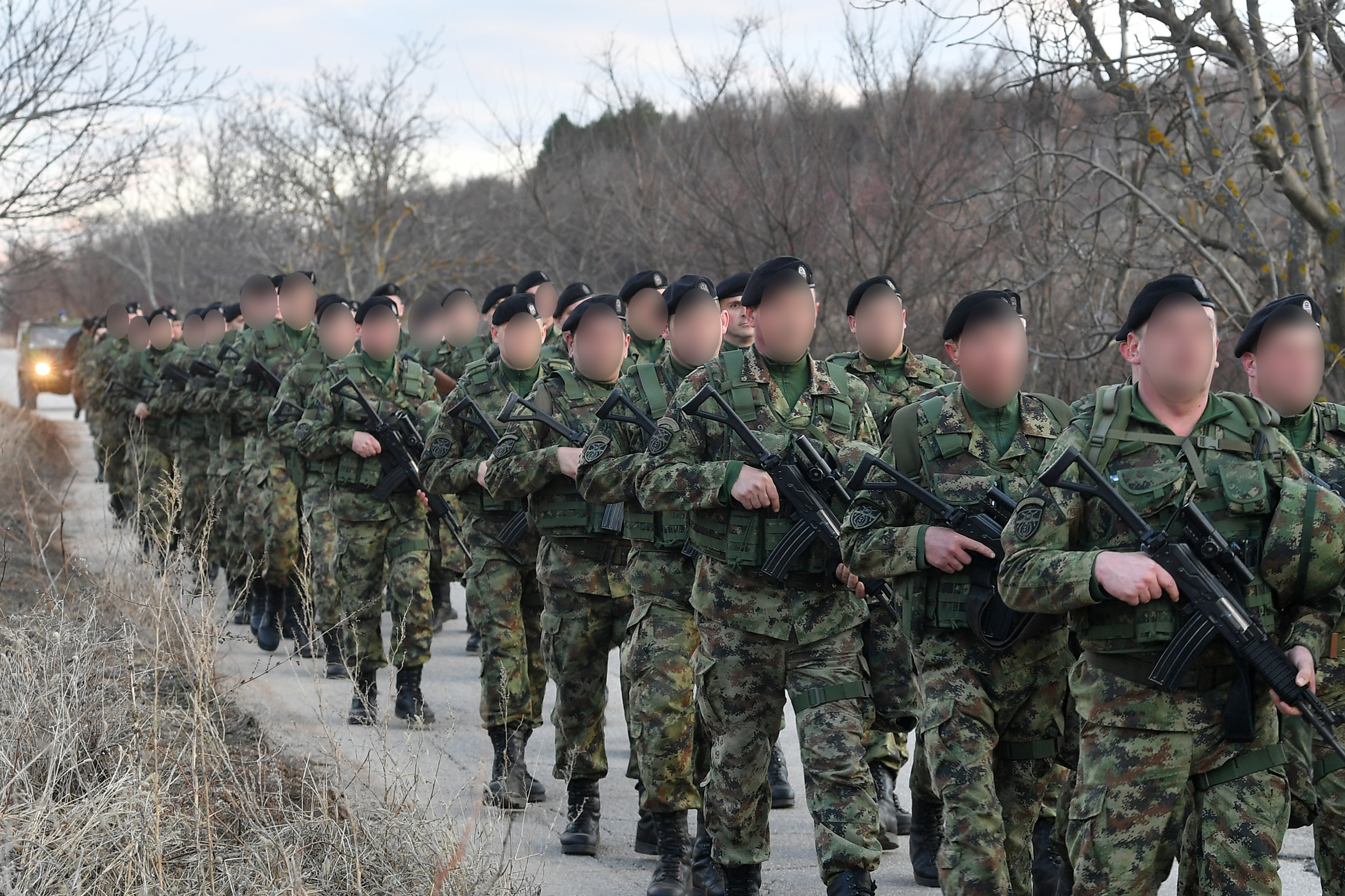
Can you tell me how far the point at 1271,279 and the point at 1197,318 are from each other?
19.7ft

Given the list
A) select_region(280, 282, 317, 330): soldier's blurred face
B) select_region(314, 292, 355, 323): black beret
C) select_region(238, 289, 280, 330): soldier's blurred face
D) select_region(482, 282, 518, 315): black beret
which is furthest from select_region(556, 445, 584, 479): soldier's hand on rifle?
select_region(238, 289, 280, 330): soldier's blurred face

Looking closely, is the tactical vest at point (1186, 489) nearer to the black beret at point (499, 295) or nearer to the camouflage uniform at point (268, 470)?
the camouflage uniform at point (268, 470)

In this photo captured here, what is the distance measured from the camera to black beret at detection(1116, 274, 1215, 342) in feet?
12.0

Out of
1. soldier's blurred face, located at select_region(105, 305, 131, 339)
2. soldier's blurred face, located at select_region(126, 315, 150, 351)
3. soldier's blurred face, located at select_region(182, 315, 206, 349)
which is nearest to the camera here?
soldier's blurred face, located at select_region(182, 315, 206, 349)

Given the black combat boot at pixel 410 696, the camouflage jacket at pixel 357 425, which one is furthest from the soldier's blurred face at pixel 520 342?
the black combat boot at pixel 410 696

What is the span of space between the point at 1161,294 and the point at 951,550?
3.28 feet

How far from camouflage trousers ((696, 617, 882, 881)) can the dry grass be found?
2.29 feet

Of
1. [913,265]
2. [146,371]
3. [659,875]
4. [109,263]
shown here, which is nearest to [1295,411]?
[659,875]

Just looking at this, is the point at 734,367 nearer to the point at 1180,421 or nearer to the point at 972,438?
the point at 972,438

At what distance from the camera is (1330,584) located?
3.54 m

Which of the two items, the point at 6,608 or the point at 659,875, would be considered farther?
the point at 6,608

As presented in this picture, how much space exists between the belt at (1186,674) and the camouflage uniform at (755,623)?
3.25ft

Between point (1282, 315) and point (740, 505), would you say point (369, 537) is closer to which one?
point (740, 505)

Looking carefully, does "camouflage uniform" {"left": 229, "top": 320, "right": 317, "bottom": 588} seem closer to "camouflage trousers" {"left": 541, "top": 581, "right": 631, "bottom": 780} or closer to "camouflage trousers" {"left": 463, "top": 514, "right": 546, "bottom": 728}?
"camouflage trousers" {"left": 463, "top": 514, "right": 546, "bottom": 728}
